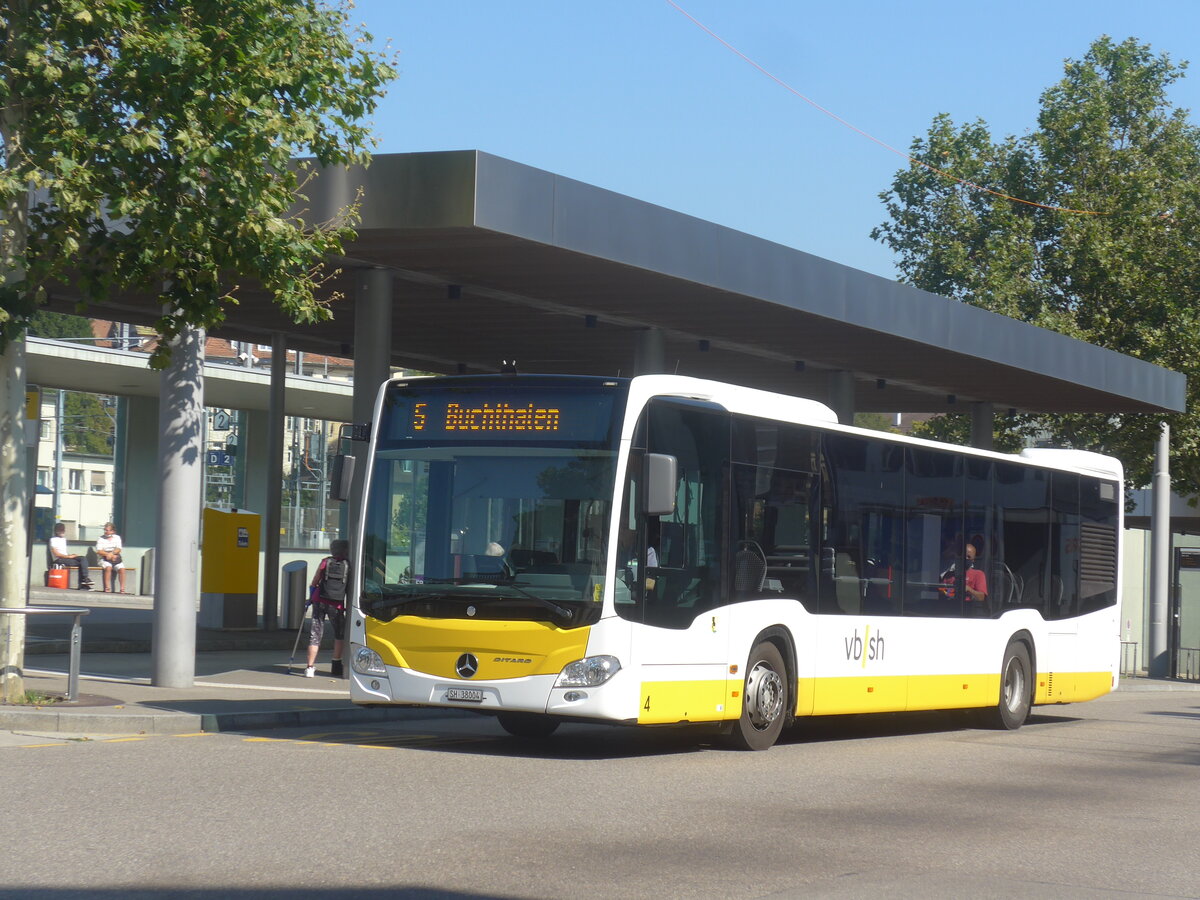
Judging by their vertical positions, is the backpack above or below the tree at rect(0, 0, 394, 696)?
below

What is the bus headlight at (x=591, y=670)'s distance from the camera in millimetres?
11945

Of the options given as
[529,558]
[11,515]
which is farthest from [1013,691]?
[11,515]

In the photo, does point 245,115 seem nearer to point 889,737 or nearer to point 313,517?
point 889,737

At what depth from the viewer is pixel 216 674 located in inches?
762

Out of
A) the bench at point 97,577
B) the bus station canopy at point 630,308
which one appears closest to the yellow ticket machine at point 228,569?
the bus station canopy at point 630,308

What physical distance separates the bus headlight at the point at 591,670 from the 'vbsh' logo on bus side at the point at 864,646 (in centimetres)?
342

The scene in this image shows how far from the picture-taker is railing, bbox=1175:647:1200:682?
33719 millimetres

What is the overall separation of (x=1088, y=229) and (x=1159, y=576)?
974 centimetres

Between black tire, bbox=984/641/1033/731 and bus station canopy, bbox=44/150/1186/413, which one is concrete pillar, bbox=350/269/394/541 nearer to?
bus station canopy, bbox=44/150/1186/413

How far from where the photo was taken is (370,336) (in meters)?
19.5

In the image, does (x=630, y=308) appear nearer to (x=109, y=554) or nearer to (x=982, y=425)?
(x=982, y=425)

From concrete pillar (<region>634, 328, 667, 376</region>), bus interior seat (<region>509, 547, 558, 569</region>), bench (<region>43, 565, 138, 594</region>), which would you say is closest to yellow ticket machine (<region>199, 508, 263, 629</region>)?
concrete pillar (<region>634, 328, 667, 376</region>)

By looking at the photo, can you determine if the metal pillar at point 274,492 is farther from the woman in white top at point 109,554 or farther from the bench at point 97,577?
the bench at point 97,577

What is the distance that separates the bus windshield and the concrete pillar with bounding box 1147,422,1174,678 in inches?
932
